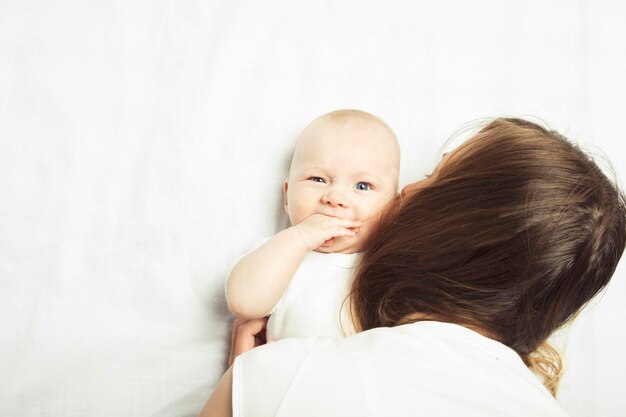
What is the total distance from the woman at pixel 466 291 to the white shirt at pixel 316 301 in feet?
0.09

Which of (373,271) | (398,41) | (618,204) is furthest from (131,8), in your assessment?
(618,204)

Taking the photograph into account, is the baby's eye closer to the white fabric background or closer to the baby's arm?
the baby's arm

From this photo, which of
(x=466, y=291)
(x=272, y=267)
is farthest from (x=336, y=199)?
(x=466, y=291)

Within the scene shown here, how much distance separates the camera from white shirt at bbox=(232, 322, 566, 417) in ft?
2.31

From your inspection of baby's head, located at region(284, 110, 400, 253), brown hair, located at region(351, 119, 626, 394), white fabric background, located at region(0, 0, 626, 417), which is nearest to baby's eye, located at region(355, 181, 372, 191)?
baby's head, located at region(284, 110, 400, 253)

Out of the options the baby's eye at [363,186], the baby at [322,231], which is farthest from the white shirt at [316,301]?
the baby's eye at [363,186]

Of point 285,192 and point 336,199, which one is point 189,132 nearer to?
point 285,192

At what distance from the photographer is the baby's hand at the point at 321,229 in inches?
38.0

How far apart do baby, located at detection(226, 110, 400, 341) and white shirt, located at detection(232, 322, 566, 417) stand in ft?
0.54

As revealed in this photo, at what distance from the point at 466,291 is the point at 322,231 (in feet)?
0.85

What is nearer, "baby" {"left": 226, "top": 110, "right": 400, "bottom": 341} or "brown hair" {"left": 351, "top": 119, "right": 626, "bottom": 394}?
"brown hair" {"left": 351, "top": 119, "right": 626, "bottom": 394}

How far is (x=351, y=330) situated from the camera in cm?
95

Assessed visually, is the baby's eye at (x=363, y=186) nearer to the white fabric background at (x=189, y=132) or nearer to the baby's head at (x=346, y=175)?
the baby's head at (x=346, y=175)

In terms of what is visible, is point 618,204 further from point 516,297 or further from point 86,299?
point 86,299
